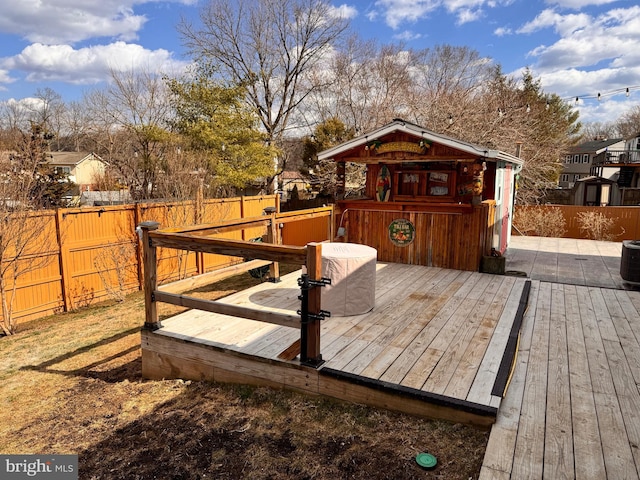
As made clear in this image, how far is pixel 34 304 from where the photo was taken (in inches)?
256

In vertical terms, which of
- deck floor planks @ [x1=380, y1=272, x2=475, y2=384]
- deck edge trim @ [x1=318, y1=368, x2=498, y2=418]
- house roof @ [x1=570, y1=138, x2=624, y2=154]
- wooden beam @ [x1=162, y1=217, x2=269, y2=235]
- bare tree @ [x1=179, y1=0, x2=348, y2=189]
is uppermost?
bare tree @ [x1=179, y1=0, x2=348, y2=189]

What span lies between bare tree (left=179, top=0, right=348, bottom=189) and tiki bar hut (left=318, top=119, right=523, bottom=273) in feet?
42.4

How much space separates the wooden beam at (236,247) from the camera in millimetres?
3145

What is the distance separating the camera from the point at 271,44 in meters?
20.4

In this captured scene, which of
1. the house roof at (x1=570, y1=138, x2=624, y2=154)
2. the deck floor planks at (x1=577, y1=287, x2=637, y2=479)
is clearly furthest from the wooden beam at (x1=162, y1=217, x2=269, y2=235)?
the house roof at (x1=570, y1=138, x2=624, y2=154)

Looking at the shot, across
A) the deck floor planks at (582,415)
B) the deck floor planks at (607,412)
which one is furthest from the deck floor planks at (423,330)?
the deck floor planks at (607,412)

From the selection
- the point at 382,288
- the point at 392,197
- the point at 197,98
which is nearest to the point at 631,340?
the point at 382,288

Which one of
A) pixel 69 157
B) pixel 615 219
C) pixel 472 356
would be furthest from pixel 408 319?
pixel 69 157

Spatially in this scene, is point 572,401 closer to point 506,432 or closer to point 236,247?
point 506,432

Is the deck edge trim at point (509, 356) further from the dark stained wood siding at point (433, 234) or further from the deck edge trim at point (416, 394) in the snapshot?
the dark stained wood siding at point (433, 234)

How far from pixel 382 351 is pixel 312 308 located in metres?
0.90

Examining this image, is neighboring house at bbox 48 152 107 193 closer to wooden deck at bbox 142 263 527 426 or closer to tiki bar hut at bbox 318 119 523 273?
tiki bar hut at bbox 318 119 523 273

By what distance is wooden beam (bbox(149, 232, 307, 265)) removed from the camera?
3.14 meters

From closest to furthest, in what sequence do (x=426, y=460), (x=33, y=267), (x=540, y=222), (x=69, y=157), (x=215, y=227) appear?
(x=426, y=460), (x=215, y=227), (x=33, y=267), (x=540, y=222), (x=69, y=157)
